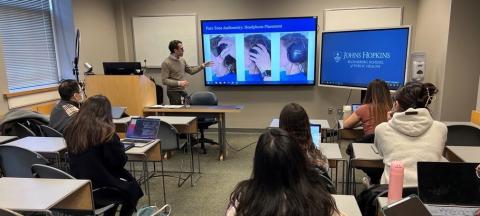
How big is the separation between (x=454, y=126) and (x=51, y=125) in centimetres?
370

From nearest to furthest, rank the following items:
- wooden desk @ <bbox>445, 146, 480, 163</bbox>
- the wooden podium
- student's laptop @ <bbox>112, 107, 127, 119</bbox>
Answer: wooden desk @ <bbox>445, 146, 480, 163</bbox>, student's laptop @ <bbox>112, 107, 127, 119</bbox>, the wooden podium

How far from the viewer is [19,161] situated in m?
2.53

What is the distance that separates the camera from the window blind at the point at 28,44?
4426 millimetres

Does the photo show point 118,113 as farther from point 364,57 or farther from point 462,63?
A: point 462,63

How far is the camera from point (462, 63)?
3.96m

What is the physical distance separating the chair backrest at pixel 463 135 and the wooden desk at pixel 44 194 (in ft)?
9.64

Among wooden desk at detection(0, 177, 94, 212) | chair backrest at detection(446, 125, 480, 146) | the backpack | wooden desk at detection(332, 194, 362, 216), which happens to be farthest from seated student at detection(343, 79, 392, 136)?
the backpack

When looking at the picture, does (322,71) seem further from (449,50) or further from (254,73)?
(449,50)

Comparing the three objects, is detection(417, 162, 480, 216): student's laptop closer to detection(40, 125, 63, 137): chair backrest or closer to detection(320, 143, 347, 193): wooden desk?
detection(320, 143, 347, 193): wooden desk

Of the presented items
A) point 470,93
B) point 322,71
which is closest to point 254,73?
point 322,71

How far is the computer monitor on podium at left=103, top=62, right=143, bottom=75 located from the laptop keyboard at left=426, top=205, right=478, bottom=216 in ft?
12.8

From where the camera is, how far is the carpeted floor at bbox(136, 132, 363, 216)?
322 cm

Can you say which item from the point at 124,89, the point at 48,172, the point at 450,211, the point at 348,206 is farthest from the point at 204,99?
the point at 450,211

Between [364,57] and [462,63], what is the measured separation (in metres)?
1.21
